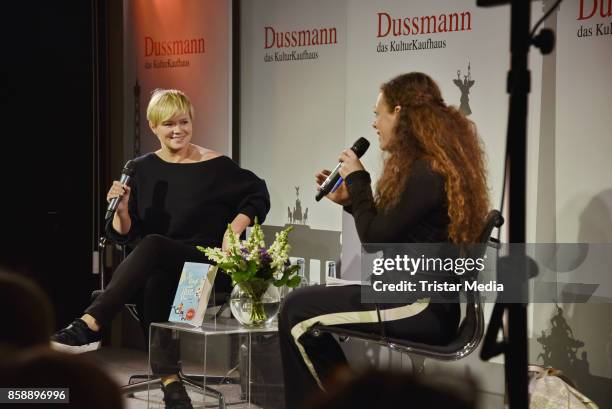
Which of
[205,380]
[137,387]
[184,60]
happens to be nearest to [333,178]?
[205,380]

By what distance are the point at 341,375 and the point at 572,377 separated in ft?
10.1

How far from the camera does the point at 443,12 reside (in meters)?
4.17

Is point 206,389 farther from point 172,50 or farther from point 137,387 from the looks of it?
point 172,50

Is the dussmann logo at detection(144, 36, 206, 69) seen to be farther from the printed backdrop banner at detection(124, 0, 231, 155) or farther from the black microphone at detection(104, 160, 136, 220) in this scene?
the black microphone at detection(104, 160, 136, 220)

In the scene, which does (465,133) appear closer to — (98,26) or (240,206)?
(240,206)

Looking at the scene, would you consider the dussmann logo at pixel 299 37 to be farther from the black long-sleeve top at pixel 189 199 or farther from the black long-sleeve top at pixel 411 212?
the black long-sleeve top at pixel 411 212

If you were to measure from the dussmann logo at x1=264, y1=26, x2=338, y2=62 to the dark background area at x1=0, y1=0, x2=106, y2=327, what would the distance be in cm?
122

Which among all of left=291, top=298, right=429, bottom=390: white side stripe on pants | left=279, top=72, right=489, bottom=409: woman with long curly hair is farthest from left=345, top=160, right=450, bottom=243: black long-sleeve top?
left=291, top=298, right=429, bottom=390: white side stripe on pants

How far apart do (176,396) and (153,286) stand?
53 centimetres

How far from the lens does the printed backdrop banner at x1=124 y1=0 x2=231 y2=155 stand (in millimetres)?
5148

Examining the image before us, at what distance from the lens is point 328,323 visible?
3025mm

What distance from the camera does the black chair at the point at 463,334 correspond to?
2.92 m

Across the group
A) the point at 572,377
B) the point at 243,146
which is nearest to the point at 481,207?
the point at 572,377

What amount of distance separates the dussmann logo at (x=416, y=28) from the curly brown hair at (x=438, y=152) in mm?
1162
